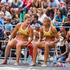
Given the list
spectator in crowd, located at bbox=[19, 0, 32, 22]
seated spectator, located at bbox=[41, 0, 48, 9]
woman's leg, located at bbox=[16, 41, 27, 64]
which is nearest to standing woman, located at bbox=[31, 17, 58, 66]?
woman's leg, located at bbox=[16, 41, 27, 64]

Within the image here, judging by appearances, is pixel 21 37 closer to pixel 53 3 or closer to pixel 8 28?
pixel 8 28

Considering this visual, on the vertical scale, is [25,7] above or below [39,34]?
above

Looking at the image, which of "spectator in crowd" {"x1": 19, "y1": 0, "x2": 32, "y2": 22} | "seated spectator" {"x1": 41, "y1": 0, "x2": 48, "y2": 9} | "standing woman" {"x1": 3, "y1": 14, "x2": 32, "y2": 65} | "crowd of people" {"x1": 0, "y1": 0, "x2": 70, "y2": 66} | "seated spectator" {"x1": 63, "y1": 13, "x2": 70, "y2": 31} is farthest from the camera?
"seated spectator" {"x1": 41, "y1": 0, "x2": 48, "y2": 9}

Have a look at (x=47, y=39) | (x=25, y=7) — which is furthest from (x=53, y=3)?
(x=47, y=39)

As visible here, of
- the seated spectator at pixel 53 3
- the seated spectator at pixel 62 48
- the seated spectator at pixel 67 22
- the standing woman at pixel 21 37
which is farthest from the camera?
the seated spectator at pixel 53 3

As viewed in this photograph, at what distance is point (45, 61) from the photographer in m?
12.2

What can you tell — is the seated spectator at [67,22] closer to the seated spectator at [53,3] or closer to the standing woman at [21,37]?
the seated spectator at [53,3]

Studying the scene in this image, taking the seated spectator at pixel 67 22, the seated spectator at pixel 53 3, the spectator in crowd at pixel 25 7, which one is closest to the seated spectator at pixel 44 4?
the seated spectator at pixel 53 3

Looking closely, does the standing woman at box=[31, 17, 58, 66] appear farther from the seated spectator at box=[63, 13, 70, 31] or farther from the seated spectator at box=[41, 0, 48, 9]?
the seated spectator at box=[41, 0, 48, 9]

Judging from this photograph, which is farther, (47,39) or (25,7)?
(25,7)

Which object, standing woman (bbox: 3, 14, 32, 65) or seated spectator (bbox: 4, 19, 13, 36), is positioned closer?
standing woman (bbox: 3, 14, 32, 65)

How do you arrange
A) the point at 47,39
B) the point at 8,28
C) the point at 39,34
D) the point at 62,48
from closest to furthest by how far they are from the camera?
1. the point at 47,39
2. the point at 39,34
3. the point at 62,48
4. the point at 8,28

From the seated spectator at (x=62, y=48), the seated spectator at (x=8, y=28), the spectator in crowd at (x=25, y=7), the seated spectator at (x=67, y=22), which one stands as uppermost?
the spectator in crowd at (x=25, y=7)

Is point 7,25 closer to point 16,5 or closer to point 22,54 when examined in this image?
point 22,54
